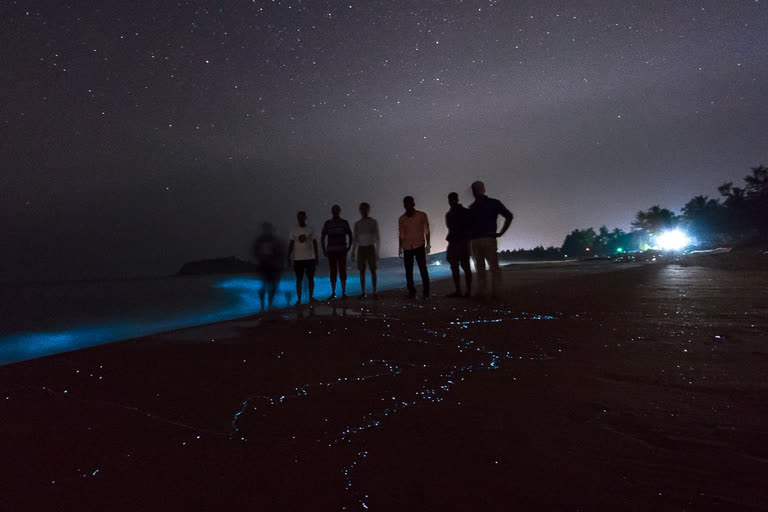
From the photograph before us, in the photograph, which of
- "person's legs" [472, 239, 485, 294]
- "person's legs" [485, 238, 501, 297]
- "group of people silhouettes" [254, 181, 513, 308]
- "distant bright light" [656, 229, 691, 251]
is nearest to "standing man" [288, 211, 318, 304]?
"group of people silhouettes" [254, 181, 513, 308]

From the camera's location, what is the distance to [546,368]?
2.37 meters

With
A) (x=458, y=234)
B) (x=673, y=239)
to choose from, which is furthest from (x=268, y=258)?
(x=673, y=239)

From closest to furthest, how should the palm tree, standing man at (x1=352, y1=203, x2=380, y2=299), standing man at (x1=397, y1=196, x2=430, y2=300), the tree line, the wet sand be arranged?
the wet sand
standing man at (x1=397, y1=196, x2=430, y2=300)
standing man at (x1=352, y1=203, x2=380, y2=299)
the tree line
the palm tree

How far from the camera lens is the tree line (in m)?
41.3

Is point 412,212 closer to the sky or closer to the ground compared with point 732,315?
closer to the sky

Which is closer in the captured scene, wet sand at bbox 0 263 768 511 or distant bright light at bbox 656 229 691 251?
wet sand at bbox 0 263 768 511

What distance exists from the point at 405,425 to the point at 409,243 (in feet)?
18.2

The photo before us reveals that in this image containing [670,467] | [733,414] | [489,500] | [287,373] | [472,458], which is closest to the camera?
[489,500]

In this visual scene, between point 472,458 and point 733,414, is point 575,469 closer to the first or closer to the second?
point 472,458

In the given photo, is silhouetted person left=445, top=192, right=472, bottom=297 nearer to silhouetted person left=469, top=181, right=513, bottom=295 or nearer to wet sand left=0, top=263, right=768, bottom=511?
silhouetted person left=469, top=181, right=513, bottom=295

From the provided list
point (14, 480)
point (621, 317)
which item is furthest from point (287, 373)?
point (621, 317)

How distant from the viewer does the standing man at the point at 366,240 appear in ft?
25.0

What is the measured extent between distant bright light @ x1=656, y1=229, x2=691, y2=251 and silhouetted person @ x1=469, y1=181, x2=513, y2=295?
7434 cm

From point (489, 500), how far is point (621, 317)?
360cm
